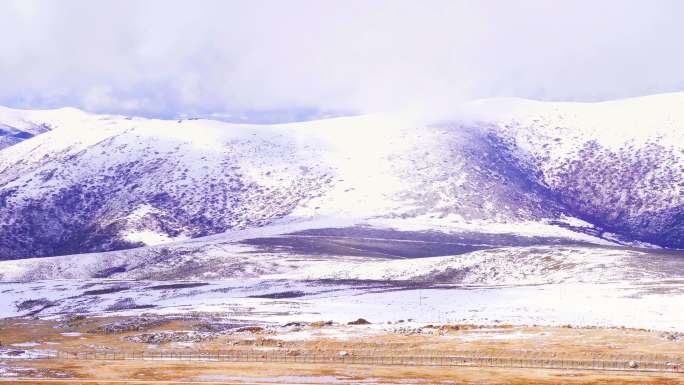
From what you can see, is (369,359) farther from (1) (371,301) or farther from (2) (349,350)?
(1) (371,301)

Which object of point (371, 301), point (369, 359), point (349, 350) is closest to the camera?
point (369, 359)

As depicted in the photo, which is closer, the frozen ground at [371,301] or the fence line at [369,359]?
the fence line at [369,359]

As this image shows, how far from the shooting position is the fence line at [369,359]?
A: 7306 cm

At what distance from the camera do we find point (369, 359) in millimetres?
80562

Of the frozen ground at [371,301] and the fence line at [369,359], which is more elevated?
the frozen ground at [371,301]

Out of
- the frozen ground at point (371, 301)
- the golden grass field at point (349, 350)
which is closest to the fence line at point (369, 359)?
the golden grass field at point (349, 350)

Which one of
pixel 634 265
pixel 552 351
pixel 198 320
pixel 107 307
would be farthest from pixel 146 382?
pixel 634 265

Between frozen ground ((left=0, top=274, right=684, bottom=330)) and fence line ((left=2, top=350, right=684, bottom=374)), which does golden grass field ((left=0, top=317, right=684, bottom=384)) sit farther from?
frozen ground ((left=0, top=274, right=684, bottom=330))

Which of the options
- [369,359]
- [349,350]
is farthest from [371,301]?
[369,359]

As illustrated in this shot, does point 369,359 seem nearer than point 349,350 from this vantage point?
Yes

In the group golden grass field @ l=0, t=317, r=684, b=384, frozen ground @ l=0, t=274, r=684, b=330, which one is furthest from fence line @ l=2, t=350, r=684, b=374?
frozen ground @ l=0, t=274, r=684, b=330

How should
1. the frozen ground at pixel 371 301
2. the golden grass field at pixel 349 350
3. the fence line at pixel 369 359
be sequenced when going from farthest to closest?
the frozen ground at pixel 371 301 < the fence line at pixel 369 359 < the golden grass field at pixel 349 350

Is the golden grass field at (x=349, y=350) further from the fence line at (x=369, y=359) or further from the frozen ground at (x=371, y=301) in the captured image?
the frozen ground at (x=371, y=301)

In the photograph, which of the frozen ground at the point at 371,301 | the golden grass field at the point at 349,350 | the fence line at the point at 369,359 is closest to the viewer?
the golden grass field at the point at 349,350
